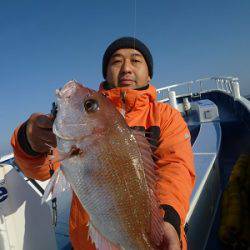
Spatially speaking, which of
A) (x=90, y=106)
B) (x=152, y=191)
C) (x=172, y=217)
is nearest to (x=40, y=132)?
(x=90, y=106)

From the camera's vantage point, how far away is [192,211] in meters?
3.05

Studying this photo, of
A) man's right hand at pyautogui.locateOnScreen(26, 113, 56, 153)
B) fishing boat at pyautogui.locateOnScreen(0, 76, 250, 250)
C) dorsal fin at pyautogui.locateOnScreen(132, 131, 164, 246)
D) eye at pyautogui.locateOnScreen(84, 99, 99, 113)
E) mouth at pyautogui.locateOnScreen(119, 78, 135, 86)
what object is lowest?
fishing boat at pyautogui.locateOnScreen(0, 76, 250, 250)

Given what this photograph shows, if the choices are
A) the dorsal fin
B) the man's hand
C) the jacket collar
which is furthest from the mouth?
the man's hand

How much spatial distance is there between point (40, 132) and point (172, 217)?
1.06 meters

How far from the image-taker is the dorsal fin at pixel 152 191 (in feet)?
5.67

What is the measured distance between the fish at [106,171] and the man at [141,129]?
22cm

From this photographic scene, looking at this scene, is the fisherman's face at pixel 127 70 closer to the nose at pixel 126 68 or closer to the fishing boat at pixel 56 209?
the nose at pixel 126 68

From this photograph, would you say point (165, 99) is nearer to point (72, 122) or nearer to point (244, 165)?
point (244, 165)

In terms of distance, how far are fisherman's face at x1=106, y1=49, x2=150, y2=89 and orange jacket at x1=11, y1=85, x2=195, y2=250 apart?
0.14m

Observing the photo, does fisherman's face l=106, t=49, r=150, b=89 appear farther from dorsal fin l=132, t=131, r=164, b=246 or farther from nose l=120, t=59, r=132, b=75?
dorsal fin l=132, t=131, r=164, b=246

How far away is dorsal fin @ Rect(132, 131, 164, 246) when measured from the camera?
1.73 m

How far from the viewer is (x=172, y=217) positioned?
2.04m

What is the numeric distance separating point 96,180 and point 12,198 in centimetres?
152

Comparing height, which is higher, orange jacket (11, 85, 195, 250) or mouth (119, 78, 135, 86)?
mouth (119, 78, 135, 86)
